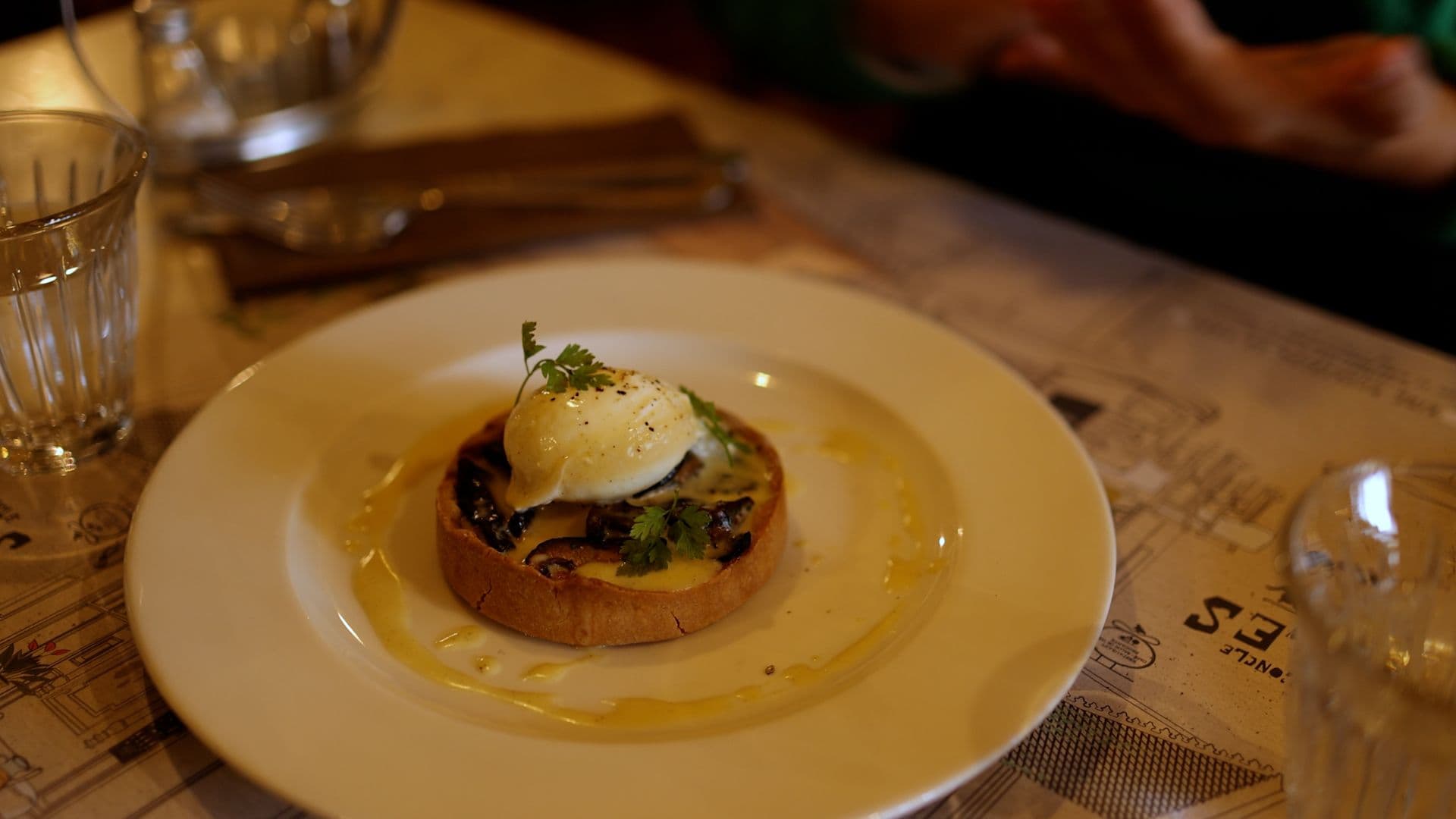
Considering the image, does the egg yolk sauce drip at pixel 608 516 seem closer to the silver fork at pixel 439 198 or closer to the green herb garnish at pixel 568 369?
the green herb garnish at pixel 568 369

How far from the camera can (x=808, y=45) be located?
10.3ft

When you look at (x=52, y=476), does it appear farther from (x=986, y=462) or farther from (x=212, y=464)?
(x=986, y=462)

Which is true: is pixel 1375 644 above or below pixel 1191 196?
above

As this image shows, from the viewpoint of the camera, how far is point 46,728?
4.04 ft

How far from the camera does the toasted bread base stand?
136 cm

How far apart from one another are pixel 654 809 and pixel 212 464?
2.93 ft

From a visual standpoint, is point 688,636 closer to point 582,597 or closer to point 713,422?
point 582,597

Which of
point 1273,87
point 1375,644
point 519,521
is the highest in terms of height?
point 1273,87

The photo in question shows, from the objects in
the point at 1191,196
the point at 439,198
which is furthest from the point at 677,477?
the point at 1191,196

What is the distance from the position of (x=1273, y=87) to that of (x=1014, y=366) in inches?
34.0

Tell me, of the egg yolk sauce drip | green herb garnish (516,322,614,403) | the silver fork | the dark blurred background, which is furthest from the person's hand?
green herb garnish (516,322,614,403)

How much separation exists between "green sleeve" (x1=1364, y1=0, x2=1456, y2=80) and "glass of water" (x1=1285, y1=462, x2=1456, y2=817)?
6.24 feet

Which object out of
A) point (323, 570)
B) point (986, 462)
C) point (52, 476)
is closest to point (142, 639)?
point (323, 570)

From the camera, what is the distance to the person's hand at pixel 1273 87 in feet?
6.94
